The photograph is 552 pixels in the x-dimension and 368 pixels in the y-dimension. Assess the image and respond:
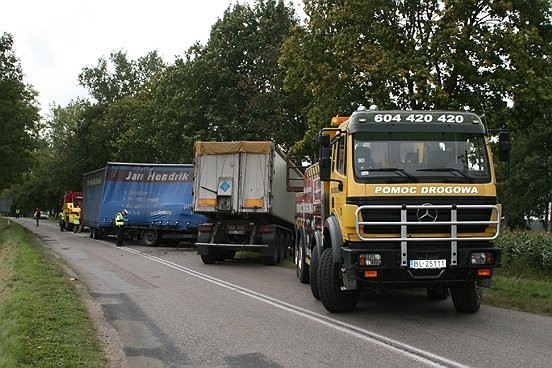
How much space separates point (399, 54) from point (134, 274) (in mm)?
11586

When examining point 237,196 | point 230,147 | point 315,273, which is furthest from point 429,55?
point 315,273

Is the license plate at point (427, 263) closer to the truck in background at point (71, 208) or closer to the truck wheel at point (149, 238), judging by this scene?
the truck wheel at point (149, 238)

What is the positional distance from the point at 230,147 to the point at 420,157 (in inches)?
414

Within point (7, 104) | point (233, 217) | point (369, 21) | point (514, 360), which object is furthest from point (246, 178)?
point (7, 104)

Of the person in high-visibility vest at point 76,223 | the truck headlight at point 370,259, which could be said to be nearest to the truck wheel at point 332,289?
the truck headlight at point 370,259

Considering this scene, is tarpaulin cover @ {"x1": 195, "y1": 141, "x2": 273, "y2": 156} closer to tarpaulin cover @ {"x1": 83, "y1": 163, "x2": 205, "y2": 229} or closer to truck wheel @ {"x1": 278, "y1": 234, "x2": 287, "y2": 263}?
truck wheel @ {"x1": 278, "y1": 234, "x2": 287, "y2": 263}

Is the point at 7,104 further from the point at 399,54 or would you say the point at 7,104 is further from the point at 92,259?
the point at 399,54

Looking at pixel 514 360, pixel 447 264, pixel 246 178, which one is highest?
pixel 246 178

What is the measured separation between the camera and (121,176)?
2870 cm

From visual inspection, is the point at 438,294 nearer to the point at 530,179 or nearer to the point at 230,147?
the point at 230,147

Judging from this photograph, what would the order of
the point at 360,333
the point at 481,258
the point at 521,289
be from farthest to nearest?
1. the point at 521,289
2. the point at 481,258
3. the point at 360,333

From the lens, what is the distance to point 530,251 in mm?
14297

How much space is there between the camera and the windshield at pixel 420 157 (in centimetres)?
873

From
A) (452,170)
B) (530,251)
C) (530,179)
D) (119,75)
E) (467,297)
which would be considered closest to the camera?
Answer: (452,170)
